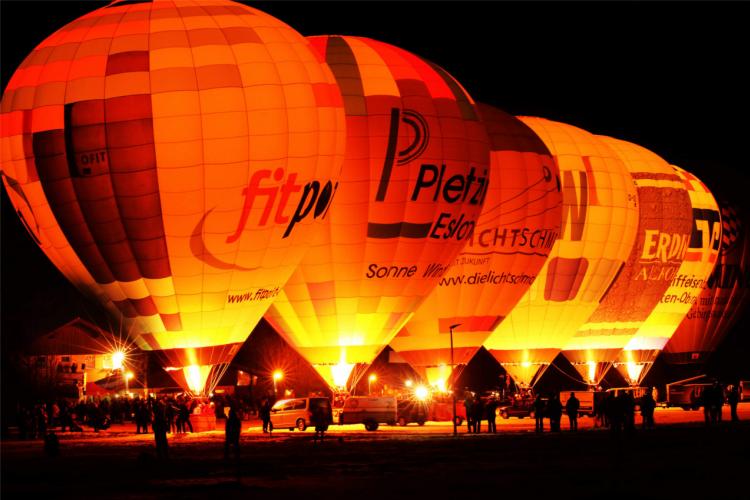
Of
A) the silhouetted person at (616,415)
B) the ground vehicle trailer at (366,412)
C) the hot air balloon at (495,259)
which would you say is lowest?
the silhouetted person at (616,415)

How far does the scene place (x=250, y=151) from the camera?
1094 inches

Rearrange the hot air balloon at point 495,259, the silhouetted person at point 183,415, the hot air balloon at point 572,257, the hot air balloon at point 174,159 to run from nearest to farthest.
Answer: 1. the hot air balloon at point 174,159
2. the silhouetted person at point 183,415
3. the hot air balloon at point 495,259
4. the hot air balloon at point 572,257

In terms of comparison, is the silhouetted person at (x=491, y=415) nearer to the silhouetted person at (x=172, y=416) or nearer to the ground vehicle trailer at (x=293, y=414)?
the ground vehicle trailer at (x=293, y=414)

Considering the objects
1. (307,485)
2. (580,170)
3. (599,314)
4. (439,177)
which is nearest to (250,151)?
(439,177)

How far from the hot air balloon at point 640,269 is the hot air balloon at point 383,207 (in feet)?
34.6

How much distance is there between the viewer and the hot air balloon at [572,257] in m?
39.0

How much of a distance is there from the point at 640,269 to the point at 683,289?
425cm

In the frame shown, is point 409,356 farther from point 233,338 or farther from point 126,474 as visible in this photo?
point 126,474

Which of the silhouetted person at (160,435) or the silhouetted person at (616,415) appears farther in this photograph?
the silhouetted person at (616,415)

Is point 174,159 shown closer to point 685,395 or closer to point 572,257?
point 572,257

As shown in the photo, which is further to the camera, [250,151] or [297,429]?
[297,429]

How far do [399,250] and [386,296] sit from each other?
131 cm

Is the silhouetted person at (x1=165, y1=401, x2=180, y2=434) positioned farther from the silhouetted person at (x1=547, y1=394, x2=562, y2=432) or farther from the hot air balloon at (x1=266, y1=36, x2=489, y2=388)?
the silhouetted person at (x1=547, y1=394, x2=562, y2=432)

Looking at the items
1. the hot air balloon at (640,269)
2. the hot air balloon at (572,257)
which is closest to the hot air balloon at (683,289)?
the hot air balloon at (640,269)
